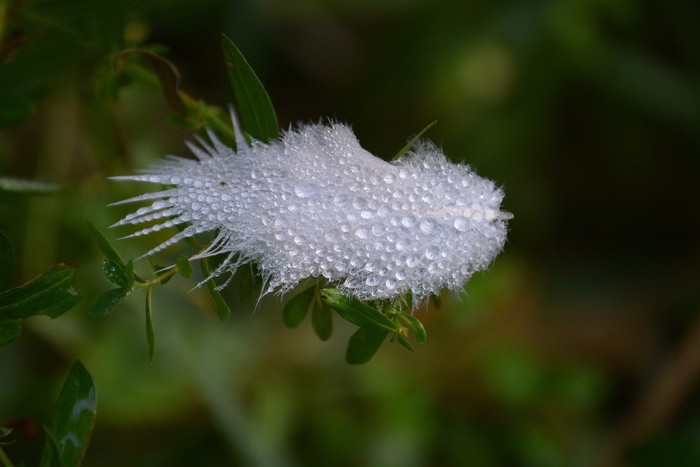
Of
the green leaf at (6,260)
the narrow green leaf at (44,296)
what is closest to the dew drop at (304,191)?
the narrow green leaf at (44,296)

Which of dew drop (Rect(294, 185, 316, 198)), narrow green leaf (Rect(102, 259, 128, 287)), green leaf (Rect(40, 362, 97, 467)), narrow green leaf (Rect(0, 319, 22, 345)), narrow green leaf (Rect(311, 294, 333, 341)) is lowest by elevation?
green leaf (Rect(40, 362, 97, 467))

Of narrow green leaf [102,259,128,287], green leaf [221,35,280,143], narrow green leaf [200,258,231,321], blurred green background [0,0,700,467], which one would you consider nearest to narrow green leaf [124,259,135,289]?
narrow green leaf [102,259,128,287]

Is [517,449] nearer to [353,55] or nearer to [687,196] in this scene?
[687,196]

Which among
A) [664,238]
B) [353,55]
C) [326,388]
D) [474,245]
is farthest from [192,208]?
[664,238]

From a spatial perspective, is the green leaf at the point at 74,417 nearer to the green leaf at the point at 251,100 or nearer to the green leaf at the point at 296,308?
the green leaf at the point at 296,308

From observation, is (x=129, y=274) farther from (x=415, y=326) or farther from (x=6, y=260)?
(x=415, y=326)

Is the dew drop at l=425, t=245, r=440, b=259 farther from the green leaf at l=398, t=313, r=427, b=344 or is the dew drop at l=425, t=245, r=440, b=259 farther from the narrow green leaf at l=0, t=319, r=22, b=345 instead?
the narrow green leaf at l=0, t=319, r=22, b=345
